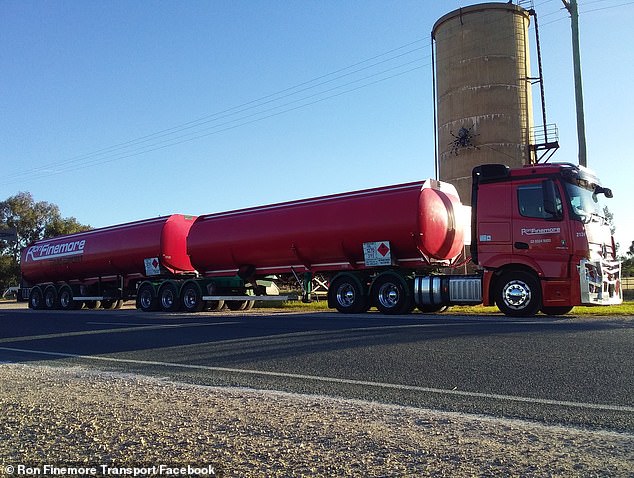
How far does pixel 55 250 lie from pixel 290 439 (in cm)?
2516

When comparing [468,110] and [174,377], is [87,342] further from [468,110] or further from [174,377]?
[468,110]

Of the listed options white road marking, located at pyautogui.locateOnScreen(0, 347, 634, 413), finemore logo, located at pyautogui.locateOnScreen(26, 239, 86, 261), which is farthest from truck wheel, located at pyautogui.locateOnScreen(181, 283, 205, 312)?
white road marking, located at pyautogui.locateOnScreen(0, 347, 634, 413)

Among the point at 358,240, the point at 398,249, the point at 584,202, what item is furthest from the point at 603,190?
the point at 358,240

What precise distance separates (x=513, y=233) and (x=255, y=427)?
10.3m

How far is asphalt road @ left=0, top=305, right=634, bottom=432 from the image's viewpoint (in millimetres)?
5633

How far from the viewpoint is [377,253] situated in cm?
1599

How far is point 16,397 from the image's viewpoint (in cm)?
619

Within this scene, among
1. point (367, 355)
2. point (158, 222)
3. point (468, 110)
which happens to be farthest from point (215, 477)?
point (468, 110)

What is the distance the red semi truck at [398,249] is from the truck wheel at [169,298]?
1.7 inches

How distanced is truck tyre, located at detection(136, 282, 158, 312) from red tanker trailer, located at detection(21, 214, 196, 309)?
18.8 inches

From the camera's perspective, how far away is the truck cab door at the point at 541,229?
13055mm

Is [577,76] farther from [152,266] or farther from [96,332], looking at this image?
[96,332]

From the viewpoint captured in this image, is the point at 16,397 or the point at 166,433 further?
the point at 16,397

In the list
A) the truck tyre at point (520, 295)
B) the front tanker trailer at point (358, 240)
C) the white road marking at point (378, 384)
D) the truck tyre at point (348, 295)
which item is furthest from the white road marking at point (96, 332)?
the truck tyre at point (520, 295)
